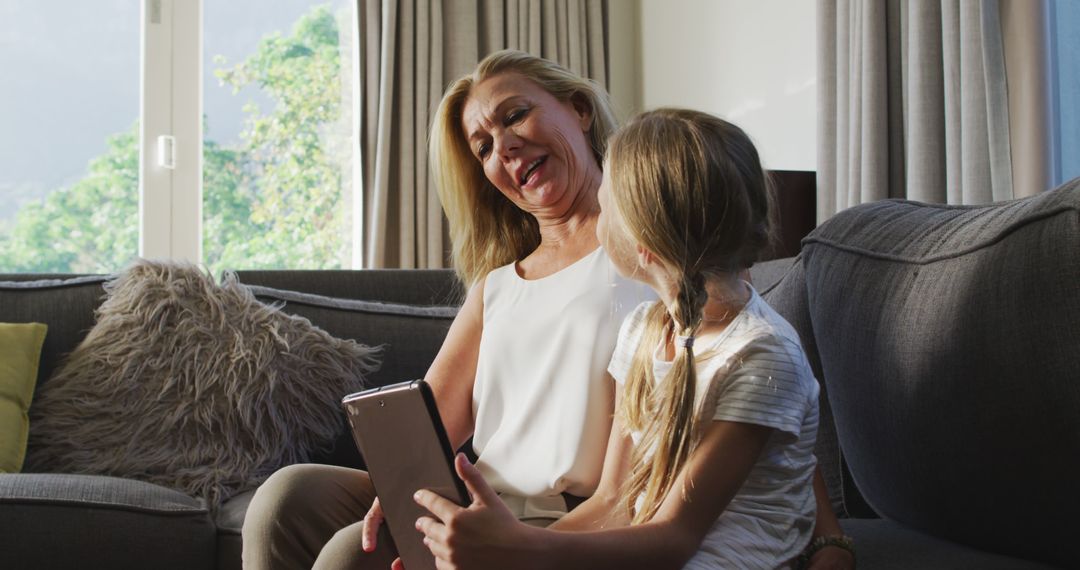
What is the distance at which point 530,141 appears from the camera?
5.04 feet

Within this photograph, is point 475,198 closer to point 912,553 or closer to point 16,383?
point 912,553

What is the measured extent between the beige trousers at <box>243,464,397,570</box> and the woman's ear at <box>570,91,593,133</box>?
666 mm

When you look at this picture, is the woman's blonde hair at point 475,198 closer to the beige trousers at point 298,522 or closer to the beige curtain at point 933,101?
the beige trousers at point 298,522

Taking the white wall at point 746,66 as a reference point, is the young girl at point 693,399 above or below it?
below

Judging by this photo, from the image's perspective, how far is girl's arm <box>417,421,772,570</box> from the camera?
91 centimetres

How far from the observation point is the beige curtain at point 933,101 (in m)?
2.21

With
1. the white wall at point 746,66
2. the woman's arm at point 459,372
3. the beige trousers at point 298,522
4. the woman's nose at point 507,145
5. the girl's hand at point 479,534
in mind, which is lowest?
Result: the beige trousers at point 298,522

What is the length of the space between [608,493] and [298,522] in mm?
392

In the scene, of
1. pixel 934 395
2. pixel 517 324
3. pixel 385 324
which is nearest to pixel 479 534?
pixel 934 395

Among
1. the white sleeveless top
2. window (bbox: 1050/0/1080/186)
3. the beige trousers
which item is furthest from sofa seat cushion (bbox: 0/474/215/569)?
window (bbox: 1050/0/1080/186)

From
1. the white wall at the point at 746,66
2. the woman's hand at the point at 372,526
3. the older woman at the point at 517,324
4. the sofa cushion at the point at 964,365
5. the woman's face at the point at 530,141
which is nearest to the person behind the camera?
the sofa cushion at the point at 964,365

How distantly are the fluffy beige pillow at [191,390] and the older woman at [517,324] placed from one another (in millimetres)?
526

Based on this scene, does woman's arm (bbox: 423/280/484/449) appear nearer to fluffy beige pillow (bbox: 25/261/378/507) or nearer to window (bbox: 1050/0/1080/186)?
fluffy beige pillow (bbox: 25/261/378/507)

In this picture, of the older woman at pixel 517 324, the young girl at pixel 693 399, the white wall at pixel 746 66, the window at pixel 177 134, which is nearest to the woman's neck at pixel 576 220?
the older woman at pixel 517 324
